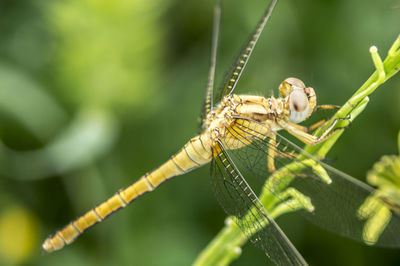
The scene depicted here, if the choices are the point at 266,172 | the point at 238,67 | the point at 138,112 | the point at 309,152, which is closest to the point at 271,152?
the point at 266,172

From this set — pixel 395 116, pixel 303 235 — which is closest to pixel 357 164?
pixel 395 116

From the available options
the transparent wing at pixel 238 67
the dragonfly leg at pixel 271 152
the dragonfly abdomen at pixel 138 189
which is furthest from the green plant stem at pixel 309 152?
the transparent wing at pixel 238 67

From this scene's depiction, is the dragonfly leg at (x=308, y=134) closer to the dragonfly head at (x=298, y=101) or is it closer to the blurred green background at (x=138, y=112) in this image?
the dragonfly head at (x=298, y=101)

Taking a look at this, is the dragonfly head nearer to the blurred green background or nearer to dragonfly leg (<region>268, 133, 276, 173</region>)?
dragonfly leg (<region>268, 133, 276, 173</region>)

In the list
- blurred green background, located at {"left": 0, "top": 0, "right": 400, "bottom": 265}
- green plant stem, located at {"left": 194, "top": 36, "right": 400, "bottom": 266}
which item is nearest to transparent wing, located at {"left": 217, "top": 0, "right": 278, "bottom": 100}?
green plant stem, located at {"left": 194, "top": 36, "right": 400, "bottom": 266}

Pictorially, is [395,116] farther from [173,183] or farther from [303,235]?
[173,183]

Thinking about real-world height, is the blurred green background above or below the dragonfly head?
above

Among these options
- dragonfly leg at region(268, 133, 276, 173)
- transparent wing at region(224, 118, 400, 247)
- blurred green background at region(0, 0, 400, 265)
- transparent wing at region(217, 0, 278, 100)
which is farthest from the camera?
A: blurred green background at region(0, 0, 400, 265)
